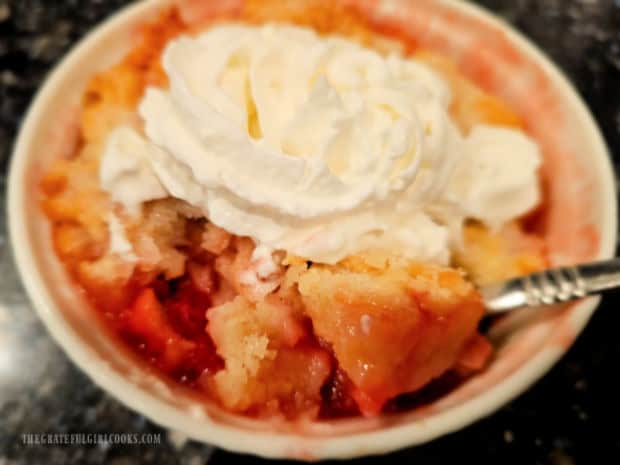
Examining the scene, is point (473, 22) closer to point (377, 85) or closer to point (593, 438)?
point (377, 85)

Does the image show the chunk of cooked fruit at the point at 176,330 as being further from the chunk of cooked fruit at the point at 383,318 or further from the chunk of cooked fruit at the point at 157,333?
the chunk of cooked fruit at the point at 383,318

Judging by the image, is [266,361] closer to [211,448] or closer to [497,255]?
[211,448]

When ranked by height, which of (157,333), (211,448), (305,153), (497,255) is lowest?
(211,448)

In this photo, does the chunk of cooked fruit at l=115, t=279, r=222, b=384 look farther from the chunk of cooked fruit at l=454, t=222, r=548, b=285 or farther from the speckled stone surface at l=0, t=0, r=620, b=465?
the chunk of cooked fruit at l=454, t=222, r=548, b=285

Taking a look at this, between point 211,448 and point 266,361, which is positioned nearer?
point 266,361

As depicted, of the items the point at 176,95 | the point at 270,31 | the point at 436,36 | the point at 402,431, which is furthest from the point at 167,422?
the point at 436,36

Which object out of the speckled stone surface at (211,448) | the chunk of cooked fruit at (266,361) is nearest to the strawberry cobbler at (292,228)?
the chunk of cooked fruit at (266,361)

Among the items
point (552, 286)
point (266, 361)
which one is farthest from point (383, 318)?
point (552, 286)
